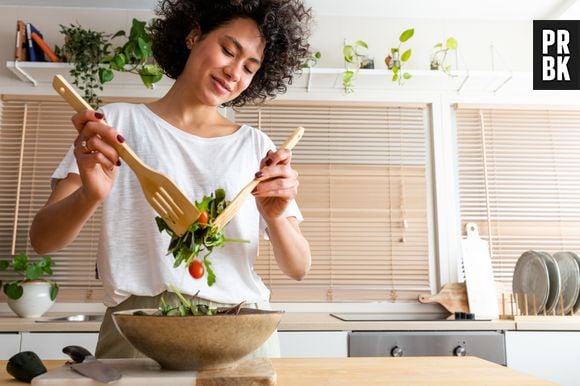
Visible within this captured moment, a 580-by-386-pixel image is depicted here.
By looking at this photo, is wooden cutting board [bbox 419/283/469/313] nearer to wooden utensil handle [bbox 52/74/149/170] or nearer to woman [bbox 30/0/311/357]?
woman [bbox 30/0/311/357]

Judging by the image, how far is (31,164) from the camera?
2.90 meters

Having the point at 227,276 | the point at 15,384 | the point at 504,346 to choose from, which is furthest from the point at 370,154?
the point at 15,384

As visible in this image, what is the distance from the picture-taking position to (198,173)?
1137mm

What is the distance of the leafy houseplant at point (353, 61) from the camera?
286 centimetres

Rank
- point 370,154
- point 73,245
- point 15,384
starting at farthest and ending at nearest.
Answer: point 370,154 < point 73,245 < point 15,384

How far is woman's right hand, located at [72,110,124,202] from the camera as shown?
85 centimetres

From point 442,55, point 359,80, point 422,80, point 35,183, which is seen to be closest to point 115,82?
point 35,183

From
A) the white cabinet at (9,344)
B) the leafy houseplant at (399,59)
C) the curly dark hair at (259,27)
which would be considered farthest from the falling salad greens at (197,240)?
the leafy houseplant at (399,59)

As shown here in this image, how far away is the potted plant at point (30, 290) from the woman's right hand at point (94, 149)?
1851 mm

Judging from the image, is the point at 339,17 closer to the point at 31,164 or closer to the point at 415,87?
the point at 415,87

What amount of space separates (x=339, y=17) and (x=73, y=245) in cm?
194

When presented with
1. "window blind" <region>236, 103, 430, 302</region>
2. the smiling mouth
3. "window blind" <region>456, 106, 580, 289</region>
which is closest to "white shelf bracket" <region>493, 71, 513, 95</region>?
"window blind" <region>456, 106, 580, 289</region>

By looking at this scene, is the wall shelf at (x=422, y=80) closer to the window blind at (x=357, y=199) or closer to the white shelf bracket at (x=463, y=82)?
the white shelf bracket at (x=463, y=82)

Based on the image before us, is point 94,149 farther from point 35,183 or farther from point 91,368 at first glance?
point 35,183
